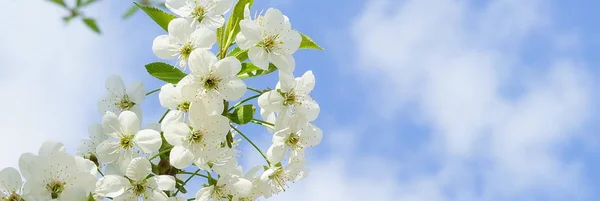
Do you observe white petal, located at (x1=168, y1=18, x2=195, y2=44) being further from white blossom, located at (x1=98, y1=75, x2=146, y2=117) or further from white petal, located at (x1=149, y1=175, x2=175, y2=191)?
white petal, located at (x1=149, y1=175, x2=175, y2=191)

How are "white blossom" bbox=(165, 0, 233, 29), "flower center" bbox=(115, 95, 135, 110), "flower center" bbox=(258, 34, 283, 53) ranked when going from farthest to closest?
1. "flower center" bbox=(115, 95, 135, 110)
2. "white blossom" bbox=(165, 0, 233, 29)
3. "flower center" bbox=(258, 34, 283, 53)

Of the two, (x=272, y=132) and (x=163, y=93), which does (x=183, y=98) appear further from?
(x=272, y=132)

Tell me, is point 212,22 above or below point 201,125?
above

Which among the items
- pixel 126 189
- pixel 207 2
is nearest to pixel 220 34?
pixel 207 2

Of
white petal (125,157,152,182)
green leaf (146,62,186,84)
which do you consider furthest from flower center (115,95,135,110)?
white petal (125,157,152,182)

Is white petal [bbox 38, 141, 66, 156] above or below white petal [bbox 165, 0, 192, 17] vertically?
below

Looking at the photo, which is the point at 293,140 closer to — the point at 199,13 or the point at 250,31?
the point at 250,31

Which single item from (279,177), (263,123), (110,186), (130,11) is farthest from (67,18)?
(279,177)
